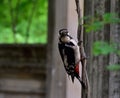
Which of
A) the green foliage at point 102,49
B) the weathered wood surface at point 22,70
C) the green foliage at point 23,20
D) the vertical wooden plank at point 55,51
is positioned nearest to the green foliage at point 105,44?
the green foliage at point 102,49

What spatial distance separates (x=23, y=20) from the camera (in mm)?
7293

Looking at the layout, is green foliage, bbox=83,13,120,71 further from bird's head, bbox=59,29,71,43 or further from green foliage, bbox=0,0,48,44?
green foliage, bbox=0,0,48,44

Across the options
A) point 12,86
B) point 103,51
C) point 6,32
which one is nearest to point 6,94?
point 12,86

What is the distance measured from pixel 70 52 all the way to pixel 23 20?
195 inches

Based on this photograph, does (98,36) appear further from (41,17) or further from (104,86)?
(41,17)

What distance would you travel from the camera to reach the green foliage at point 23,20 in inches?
283

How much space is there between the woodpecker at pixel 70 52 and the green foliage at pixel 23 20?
4723 mm

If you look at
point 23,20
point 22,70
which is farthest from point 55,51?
point 23,20

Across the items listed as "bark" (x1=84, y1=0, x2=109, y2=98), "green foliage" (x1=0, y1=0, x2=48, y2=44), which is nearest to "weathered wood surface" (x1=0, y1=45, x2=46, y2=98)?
"green foliage" (x1=0, y1=0, x2=48, y2=44)

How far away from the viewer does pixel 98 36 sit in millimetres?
2430

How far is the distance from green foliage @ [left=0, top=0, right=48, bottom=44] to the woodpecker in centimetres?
472

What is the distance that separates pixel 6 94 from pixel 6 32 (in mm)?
1180

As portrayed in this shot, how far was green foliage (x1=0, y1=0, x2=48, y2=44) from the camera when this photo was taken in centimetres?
718

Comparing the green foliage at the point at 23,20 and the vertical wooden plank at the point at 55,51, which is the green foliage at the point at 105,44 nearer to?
the vertical wooden plank at the point at 55,51
